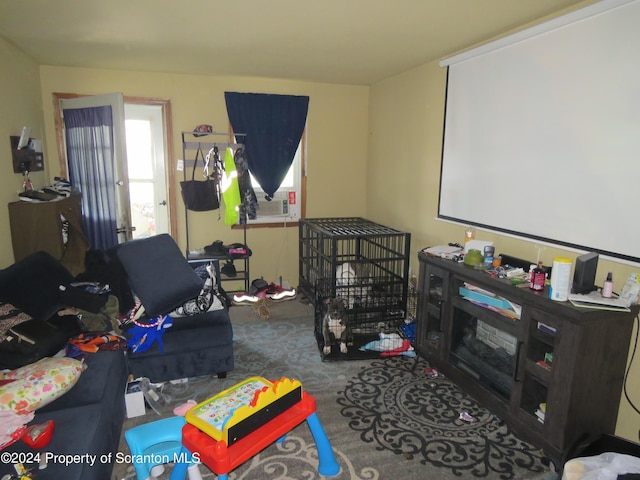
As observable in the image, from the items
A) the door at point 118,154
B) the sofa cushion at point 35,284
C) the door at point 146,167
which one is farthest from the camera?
the door at point 146,167

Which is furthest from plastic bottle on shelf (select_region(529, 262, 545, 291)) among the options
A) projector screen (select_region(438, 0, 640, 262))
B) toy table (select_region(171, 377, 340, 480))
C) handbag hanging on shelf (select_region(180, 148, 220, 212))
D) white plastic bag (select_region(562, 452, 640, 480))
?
handbag hanging on shelf (select_region(180, 148, 220, 212))

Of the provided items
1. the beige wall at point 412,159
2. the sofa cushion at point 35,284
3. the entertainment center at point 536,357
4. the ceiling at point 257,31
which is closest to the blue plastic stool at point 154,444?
the sofa cushion at point 35,284

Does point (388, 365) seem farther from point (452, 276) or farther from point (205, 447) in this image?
point (205, 447)

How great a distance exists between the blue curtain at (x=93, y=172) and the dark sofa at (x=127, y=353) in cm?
99

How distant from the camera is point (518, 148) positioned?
8.98 feet

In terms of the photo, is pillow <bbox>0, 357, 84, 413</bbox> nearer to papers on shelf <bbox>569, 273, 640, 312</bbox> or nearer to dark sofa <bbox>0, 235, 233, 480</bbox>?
dark sofa <bbox>0, 235, 233, 480</bbox>

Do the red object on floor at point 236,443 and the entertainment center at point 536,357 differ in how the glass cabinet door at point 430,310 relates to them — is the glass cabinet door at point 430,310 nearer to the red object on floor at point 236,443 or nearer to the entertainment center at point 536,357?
the entertainment center at point 536,357

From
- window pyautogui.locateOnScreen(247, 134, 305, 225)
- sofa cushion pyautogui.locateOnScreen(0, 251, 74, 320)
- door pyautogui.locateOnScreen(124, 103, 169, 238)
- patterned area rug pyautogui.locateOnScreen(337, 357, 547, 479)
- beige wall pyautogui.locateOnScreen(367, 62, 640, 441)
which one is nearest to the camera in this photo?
patterned area rug pyautogui.locateOnScreen(337, 357, 547, 479)

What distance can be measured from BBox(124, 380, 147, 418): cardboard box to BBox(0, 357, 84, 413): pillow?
0.45 meters

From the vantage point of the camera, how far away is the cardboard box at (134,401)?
2.50 metres

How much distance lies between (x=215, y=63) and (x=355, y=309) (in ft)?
8.35

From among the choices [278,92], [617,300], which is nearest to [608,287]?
[617,300]

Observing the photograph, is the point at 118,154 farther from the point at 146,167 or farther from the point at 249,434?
the point at 249,434

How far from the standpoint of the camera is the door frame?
13.2 feet
